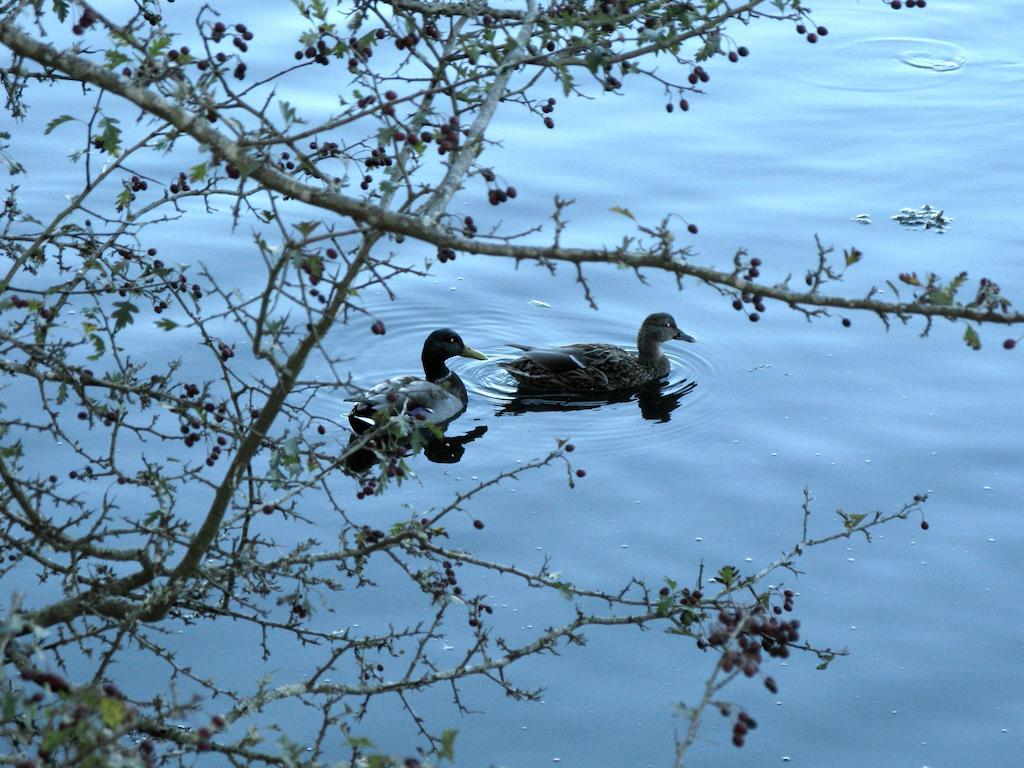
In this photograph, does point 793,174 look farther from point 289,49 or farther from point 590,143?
point 289,49

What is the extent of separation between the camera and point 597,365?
980 cm

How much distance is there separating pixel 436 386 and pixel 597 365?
3.75ft

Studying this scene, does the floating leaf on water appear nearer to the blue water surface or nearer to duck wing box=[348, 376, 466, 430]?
the blue water surface

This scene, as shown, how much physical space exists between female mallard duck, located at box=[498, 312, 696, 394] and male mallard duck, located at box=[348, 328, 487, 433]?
1.21ft

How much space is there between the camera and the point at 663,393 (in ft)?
31.9

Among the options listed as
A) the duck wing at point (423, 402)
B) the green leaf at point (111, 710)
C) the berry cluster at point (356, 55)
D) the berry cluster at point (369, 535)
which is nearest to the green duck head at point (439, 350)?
the duck wing at point (423, 402)

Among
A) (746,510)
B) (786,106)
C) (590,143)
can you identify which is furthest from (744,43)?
(746,510)

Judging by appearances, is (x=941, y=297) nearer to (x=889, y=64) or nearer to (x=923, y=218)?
(x=923, y=218)

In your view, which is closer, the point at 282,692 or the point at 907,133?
the point at 282,692

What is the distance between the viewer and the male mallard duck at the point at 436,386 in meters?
9.04

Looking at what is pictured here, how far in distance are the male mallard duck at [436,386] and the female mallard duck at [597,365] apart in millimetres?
369

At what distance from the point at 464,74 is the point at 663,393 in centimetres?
439

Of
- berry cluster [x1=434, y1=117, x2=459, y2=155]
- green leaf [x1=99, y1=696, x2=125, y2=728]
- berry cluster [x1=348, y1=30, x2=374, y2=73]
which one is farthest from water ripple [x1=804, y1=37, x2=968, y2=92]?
green leaf [x1=99, y1=696, x2=125, y2=728]

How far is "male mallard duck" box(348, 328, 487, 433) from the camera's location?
904 centimetres
